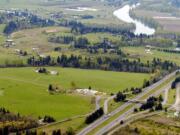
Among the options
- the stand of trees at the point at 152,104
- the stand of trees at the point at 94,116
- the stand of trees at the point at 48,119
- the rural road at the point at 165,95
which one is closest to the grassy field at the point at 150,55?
the rural road at the point at 165,95

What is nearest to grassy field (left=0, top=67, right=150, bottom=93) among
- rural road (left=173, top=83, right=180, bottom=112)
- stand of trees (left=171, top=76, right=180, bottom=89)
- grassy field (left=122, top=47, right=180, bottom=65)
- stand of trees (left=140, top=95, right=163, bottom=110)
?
stand of trees (left=171, top=76, right=180, bottom=89)

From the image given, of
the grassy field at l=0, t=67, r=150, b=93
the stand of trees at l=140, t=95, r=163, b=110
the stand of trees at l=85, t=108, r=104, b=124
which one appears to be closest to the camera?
the stand of trees at l=85, t=108, r=104, b=124

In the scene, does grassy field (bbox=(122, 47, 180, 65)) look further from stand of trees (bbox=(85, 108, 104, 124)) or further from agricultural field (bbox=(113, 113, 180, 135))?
agricultural field (bbox=(113, 113, 180, 135))

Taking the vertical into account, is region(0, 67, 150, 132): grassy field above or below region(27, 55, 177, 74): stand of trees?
below

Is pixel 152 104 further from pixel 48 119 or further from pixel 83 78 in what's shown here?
→ pixel 83 78

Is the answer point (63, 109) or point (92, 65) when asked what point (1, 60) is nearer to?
point (92, 65)

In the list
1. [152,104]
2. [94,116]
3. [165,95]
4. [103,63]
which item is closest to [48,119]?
[94,116]

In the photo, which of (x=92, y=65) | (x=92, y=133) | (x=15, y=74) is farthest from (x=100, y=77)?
(x=92, y=133)

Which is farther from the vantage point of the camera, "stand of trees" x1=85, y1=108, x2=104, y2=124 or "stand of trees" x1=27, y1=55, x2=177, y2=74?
"stand of trees" x1=27, y1=55, x2=177, y2=74

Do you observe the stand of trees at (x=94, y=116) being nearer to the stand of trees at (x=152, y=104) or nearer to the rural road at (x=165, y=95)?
the stand of trees at (x=152, y=104)
